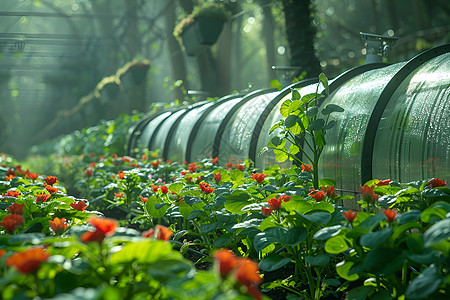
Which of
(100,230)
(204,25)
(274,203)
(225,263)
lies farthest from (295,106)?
(204,25)

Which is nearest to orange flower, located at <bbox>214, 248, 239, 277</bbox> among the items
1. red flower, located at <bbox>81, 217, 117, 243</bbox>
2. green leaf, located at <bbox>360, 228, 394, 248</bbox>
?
red flower, located at <bbox>81, 217, 117, 243</bbox>

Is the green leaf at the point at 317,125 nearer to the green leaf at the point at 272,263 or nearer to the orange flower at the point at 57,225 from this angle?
the green leaf at the point at 272,263

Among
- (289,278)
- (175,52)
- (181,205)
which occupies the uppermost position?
(175,52)

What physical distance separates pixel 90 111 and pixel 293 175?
17701 mm

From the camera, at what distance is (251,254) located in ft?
8.98

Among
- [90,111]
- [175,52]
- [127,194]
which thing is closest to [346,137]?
[127,194]

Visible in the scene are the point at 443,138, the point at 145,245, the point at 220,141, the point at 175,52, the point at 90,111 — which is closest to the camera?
the point at 145,245

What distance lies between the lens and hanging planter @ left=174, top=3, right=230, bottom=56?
7.60 meters

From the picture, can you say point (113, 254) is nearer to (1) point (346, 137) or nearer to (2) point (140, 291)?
(2) point (140, 291)

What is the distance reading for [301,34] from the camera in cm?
664

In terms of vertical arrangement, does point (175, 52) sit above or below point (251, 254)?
above

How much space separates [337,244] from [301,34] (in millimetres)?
5275

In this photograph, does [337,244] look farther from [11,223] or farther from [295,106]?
[295,106]

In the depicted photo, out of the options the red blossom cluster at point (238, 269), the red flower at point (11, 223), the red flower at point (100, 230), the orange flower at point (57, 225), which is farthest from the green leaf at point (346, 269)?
the red flower at point (11, 223)
